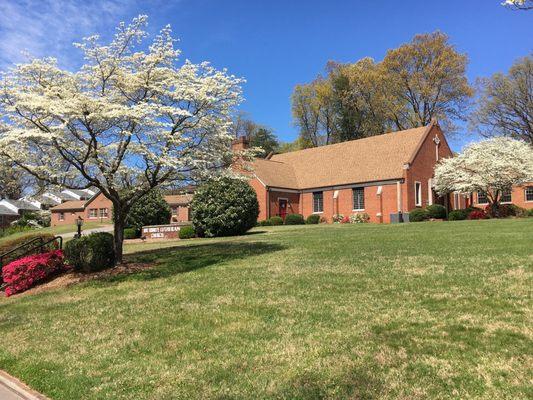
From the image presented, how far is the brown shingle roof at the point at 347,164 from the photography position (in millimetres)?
36750

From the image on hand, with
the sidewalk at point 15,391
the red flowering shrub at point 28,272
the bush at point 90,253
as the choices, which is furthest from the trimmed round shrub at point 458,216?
the sidewalk at point 15,391

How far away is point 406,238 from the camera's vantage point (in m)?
16.2

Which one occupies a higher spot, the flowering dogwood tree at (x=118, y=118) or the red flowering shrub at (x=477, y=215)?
the flowering dogwood tree at (x=118, y=118)

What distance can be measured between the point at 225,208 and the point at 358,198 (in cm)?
1655

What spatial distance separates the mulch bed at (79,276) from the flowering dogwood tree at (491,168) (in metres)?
26.8

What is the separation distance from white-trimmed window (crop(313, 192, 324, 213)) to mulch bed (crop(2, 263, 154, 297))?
1086 inches

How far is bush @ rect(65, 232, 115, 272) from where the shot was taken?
13.0 meters

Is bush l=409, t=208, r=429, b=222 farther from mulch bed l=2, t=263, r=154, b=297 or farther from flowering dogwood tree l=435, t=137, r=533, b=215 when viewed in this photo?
mulch bed l=2, t=263, r=154, b=297

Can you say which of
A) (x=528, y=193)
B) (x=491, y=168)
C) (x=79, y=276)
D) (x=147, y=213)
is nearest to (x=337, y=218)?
(x=491, y=168)

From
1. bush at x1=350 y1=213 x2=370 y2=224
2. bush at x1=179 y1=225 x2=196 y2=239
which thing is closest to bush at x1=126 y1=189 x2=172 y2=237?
bush at x1=179 y1=225 x2=196 y2=239

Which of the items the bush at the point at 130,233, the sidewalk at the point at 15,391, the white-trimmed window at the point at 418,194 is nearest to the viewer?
the sidewalk at the point at 15,391

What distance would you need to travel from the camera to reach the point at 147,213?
2944 cm

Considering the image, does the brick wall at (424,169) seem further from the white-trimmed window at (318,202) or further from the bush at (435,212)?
the white-trimmed window at (318,202)

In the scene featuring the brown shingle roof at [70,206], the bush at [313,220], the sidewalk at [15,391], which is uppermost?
the brown shingle roof at [70,206]
